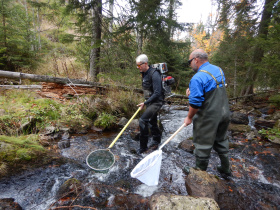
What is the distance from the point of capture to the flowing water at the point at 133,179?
247cm

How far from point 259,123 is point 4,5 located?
13.8 m

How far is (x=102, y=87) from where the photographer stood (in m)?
7.12

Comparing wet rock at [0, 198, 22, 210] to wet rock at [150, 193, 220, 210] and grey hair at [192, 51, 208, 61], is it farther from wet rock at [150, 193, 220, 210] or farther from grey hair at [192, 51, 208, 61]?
grey hair at [192, 51, 208, 61]

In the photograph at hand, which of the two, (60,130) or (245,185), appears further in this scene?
(60,130)

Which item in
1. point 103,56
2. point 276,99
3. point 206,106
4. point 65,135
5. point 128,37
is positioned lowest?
point 65,135

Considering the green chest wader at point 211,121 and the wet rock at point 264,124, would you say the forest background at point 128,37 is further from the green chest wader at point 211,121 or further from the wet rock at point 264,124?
the green chest wader at point 211,121

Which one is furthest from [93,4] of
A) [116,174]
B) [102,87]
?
[116,174]

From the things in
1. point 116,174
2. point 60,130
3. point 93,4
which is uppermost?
point 93,4

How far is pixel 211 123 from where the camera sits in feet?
8.61

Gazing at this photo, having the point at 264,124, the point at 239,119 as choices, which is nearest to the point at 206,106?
the point at 239,119

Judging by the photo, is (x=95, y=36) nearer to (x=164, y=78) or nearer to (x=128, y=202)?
(x=164, y=78)

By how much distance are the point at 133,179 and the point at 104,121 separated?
2687mm

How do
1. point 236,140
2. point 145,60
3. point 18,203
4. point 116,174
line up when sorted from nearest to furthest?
1. point 18,203
2. point 116,174
3. point 145,60
4. point 236,140

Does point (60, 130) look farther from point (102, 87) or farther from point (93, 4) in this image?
point (93, 4)
